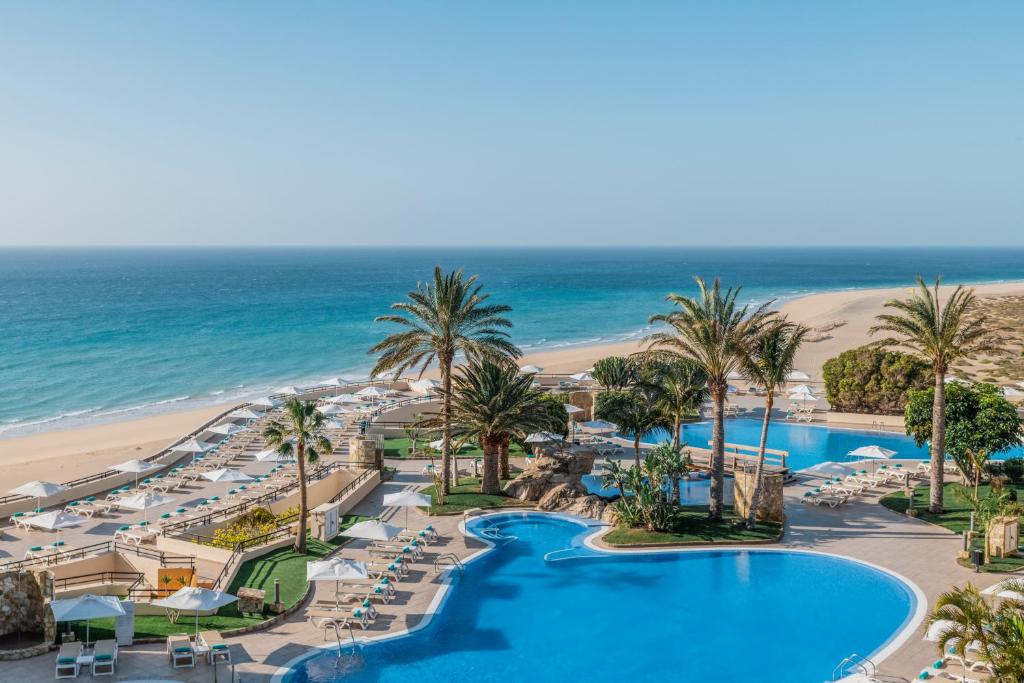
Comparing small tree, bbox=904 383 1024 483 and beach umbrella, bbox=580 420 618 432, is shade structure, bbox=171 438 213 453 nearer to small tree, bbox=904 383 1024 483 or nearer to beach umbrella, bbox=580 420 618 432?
beach umbrella, bbox=580 420 618 432

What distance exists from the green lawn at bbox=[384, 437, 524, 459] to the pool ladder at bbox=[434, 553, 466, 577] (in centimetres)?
1169

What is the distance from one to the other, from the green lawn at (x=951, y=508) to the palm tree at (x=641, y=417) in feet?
26.6

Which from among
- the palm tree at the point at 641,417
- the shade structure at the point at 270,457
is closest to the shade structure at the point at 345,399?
the shade structure at the point at 270,457

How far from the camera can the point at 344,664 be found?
1781 cm

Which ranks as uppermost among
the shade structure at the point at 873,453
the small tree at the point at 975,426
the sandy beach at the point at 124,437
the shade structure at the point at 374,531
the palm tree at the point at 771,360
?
the palm tree at the point at 771,360

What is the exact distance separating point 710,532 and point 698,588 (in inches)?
146

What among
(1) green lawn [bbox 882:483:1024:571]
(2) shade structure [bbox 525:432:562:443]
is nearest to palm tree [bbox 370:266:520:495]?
(2) shade structure [bbox 525:432:562:443]

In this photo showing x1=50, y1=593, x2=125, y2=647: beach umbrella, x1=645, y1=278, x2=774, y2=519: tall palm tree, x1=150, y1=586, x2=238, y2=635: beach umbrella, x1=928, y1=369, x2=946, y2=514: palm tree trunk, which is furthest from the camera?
x1=928, y1=369, x2=946, y2=514: palm tree trunk

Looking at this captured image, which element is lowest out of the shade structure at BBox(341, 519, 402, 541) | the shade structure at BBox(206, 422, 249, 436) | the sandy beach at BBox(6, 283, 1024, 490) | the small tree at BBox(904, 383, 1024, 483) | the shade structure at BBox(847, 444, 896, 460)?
the sandy beach at BBox(6, 283, 1024, 490)

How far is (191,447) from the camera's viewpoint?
3628 cm

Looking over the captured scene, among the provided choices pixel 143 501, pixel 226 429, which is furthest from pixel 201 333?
pixel 143 501

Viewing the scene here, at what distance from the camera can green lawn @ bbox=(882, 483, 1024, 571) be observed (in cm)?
2339

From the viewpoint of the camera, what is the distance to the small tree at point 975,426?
29.2 metres

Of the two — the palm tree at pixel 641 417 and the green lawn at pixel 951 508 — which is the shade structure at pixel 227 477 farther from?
the green lawn at pixel 951 508
